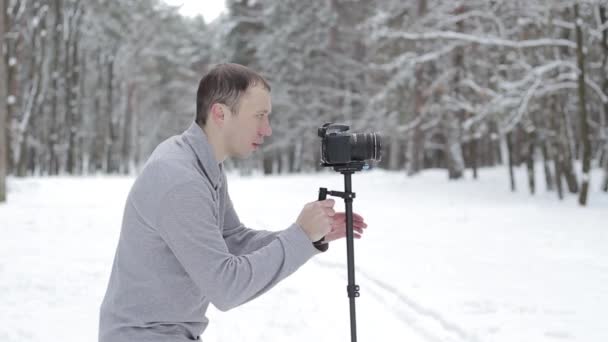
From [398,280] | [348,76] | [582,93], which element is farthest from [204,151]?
[348,76]

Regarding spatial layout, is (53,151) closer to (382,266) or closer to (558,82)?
(558,82)

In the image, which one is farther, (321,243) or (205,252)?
(321,243)

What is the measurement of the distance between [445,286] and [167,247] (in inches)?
174

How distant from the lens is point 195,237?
5.91 feet

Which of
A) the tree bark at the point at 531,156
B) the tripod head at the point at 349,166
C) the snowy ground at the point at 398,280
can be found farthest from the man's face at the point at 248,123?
the tree bark at the point at 531,156

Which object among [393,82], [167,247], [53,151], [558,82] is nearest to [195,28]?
[53,151]

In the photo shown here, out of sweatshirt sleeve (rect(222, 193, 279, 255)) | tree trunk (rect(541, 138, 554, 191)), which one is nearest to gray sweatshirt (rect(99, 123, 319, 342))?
sweatshirt sleeve (rect(222, 193, 279, 255))

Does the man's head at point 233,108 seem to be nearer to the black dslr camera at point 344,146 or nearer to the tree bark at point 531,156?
the black dslr camera at point 344,146

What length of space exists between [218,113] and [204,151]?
0.45ft

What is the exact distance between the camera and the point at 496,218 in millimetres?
11664

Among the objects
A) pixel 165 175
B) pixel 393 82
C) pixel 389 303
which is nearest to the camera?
pixel 165 175

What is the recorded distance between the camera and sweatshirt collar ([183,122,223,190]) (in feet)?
6.59

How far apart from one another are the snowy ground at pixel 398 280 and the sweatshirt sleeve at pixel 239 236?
6.59 feet

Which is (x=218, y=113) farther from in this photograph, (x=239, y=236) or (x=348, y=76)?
(x=348, y=76)
